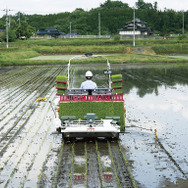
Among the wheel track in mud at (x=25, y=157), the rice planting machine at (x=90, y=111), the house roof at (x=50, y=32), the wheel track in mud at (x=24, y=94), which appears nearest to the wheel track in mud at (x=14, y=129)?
the wheel track in mud at (x=25, y=157)

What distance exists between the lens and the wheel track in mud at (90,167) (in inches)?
326

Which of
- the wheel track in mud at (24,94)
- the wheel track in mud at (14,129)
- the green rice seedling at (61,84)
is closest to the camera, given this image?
the wheel track in mud at (14,129)

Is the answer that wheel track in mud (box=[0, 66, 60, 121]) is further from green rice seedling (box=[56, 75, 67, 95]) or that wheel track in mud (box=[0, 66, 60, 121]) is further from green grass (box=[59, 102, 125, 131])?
green grass (box=[59, 102, 125, 131])

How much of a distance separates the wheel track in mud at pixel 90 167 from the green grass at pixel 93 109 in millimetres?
914

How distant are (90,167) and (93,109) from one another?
9.26 ft

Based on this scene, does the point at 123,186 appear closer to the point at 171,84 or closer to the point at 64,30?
the point at 171,84

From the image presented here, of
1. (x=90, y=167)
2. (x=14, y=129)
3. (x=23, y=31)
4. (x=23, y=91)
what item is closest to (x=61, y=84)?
(x=14, y=129)

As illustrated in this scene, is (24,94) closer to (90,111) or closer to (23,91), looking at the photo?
(23,91)

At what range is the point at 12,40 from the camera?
80500 millimetres

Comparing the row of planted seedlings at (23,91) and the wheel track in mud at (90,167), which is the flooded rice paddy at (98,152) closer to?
the wheel track in mud at (90,167)

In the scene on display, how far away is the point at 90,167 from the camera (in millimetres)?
9305

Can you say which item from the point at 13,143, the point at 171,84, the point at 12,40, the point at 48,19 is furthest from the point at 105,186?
the point at 48,19

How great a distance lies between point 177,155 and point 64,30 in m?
112

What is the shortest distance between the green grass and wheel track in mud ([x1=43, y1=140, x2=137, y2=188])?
0.91 metres
